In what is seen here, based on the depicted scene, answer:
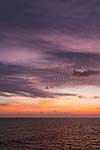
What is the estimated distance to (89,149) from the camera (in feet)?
236

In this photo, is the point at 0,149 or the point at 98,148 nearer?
the point at 0,149

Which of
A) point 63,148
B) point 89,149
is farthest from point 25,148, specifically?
point 89,149

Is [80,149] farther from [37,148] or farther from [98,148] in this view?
[37,148]

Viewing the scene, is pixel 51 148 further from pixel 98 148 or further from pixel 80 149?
pixel 98 148

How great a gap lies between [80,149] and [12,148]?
56.6 feet

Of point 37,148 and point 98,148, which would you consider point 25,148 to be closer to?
point 37,148

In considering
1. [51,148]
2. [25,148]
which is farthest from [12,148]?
[51,148]

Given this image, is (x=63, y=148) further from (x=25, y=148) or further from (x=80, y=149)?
(x=25, y=148)

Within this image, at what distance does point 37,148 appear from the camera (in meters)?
72.9

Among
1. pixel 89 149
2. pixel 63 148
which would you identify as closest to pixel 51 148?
pixel 63 148

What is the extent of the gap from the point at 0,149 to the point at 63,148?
16.3 m

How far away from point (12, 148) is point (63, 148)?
1323cm

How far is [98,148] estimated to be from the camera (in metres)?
73.6

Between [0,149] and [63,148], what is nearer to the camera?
[0,149]
